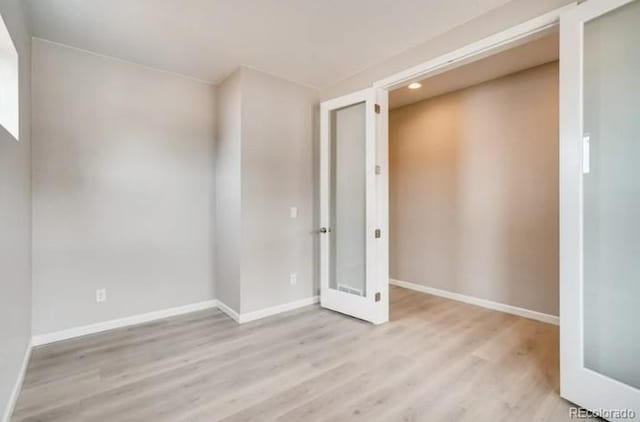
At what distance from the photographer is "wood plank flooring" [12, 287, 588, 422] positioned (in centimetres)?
185

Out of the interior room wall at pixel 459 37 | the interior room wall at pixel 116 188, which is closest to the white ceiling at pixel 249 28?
the interior room wall at pixel 459 37

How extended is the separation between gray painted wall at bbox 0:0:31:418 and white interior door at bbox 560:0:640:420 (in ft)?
10.5

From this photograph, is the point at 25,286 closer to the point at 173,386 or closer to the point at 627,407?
the point at 173,386

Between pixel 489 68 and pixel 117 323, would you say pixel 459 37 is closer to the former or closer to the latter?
pixel 489 68

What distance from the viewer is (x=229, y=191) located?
345cm

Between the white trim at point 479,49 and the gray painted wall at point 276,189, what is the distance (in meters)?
1.09

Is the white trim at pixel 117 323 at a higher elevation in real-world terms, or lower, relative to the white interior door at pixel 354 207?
lower

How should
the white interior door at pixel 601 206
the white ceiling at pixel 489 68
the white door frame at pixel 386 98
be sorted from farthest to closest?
the white ceiling at pixel 489 68 < the white door frame at pixel 386 98 < the white interior door at pixel 601 206

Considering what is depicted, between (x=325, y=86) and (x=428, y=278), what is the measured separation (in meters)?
2.92

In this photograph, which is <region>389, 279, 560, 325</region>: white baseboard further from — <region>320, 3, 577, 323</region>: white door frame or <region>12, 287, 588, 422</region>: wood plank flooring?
<region>320, 3, 577, 323</region>: white door frame

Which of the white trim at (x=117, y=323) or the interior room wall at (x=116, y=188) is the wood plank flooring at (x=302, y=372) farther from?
the interior room wall at (x=116, y=188)

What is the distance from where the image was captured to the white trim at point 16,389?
1.74 meters

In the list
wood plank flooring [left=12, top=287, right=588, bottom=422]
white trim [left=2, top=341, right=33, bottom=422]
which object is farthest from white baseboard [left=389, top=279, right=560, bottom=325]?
white trim [left=2, top=341, right=33, bottom=422]

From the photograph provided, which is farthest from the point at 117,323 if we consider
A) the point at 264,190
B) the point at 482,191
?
the point at 482,191
